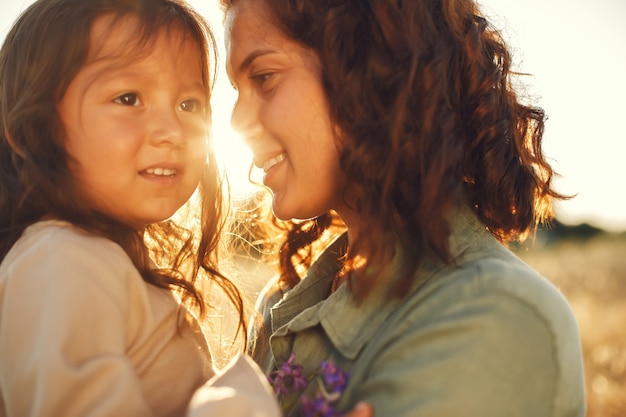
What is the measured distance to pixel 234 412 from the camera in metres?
1.57

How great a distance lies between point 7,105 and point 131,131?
0.50 meters

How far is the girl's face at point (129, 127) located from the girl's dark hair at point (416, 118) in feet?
1.65

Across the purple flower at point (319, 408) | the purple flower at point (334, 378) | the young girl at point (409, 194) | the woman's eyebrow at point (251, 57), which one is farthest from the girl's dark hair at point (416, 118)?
the purple flower at point (319, 408)

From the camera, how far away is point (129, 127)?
Result: 2393mm

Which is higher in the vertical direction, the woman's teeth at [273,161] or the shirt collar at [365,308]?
the woman's teeth at [273,161]

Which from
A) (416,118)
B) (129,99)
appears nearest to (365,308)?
(416,118)

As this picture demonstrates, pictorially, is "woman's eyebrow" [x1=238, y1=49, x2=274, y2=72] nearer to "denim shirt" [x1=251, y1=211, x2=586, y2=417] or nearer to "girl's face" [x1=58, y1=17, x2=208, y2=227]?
"girl's face" [x1=58, y1=17, x2=208, y2=227]

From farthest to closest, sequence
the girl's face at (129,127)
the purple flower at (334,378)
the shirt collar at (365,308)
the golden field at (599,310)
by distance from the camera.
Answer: the golden field at (599,310)
the girl's face at (129,127)
the shirt collar at (365,308)
the purple flower at (334,378)

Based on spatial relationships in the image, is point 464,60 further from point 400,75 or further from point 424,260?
point 424,260

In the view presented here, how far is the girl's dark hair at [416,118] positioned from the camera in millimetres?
2174

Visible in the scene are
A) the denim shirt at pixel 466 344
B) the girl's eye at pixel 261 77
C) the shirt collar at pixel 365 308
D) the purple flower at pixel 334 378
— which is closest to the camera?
the denim shirt at pixel 466 344

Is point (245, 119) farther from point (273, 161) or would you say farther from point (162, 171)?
point (162, 171)

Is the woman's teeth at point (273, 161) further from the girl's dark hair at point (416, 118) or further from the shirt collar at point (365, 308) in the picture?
the shirt collar at point (365, 308)

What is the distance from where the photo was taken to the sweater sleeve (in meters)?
1.73
